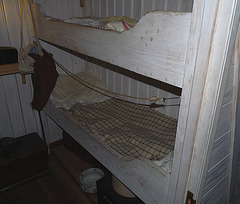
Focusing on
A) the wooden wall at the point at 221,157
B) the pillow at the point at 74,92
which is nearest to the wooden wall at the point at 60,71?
the pillow at the point at 74,92

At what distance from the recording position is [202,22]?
0.56 meters

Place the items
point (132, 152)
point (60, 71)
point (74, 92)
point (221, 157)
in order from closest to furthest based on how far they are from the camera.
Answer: point (221, 157) → point (132, 152) → point (74, 92) → point (60, 71)

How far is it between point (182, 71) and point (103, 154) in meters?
0.80

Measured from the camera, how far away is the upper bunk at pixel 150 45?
2.04ft

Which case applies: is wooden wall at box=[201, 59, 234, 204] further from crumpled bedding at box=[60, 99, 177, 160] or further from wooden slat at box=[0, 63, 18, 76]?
wooden slat at box=[0, 63, 18, 76]

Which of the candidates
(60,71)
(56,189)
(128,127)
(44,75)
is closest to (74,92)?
(44,75)

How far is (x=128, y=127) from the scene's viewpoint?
1432mm

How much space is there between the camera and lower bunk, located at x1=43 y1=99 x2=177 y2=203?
97 centimetres

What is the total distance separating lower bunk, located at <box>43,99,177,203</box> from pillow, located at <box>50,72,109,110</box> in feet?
0.27

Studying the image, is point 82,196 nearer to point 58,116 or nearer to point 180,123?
point 58,116

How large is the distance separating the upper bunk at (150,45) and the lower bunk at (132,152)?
47 cm

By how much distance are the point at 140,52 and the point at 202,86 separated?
258 mm

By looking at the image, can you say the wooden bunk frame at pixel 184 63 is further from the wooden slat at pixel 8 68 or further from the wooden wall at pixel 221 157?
the wooden slat at pixel 8 68

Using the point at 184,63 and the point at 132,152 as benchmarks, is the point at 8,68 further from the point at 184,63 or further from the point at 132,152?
the point at 184,63
